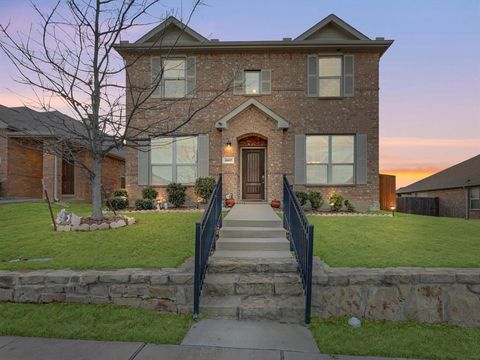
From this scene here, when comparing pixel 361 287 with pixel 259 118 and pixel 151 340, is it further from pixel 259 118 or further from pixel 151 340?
pixel 259 118

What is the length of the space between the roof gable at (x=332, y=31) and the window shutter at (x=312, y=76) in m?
0.87

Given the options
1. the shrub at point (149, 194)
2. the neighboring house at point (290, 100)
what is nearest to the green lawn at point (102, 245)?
the shrub at point (149, 194)

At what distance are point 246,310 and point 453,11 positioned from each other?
1526 cm

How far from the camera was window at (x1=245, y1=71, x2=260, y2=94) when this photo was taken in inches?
508

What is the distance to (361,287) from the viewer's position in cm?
421

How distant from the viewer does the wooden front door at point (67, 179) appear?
53.7 ft

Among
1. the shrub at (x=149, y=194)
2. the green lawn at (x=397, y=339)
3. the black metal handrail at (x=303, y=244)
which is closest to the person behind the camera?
the green lawn at (x=397, y=339)

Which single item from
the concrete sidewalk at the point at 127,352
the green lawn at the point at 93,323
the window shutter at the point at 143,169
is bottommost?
the concrete sidewalk at the point at 127,352

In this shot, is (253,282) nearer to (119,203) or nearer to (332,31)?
(119,203)

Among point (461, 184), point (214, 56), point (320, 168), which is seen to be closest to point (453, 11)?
point (320, 168)

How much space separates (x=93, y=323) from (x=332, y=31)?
1346cm

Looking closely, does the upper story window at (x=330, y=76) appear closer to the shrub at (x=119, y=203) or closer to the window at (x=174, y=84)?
the window at (x=174, y=84)

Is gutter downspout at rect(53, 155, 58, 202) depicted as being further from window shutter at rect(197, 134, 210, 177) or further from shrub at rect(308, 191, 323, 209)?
shrub at rect(308, 191, 323, 209)

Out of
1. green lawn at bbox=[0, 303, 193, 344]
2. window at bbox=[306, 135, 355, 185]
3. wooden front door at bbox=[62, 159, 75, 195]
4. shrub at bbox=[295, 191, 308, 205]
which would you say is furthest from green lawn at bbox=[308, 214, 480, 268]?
wooden front door at bbox=[62, 159, 75, 195]
